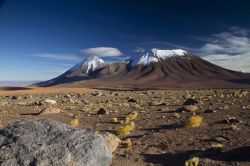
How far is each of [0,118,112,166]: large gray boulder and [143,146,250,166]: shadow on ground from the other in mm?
Result: 1989

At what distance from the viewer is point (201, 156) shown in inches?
458

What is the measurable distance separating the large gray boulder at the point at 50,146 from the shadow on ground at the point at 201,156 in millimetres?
1989

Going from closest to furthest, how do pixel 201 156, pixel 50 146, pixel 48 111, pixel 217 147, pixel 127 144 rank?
pixel 50 146
pixel 201 156
pixel 217 147
pixel 127 144
pixel 48 111

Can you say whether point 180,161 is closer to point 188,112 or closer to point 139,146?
point 139,146

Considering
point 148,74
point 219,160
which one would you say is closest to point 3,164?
point 219,160

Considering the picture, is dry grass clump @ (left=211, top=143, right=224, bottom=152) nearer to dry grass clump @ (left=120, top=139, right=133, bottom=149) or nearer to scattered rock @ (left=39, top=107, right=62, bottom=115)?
dry grass clump @ (left=120, top=139, right=133, bottom=149)

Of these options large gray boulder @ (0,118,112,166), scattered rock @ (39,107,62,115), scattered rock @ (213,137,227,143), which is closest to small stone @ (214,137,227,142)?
scattered rock @ (213,137,227,143)

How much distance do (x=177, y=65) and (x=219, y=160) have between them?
18484 cm

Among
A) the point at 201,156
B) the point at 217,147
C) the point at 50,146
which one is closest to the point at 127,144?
the point at 201,156

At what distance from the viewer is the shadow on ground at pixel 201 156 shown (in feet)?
36.8

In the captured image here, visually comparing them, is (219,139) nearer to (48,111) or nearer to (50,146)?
(50,146)

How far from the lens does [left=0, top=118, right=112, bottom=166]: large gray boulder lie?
9295 millimetres

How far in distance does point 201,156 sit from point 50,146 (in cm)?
471

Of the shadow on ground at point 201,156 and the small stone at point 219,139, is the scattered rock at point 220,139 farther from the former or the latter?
the shadow on ground at point 201,156
